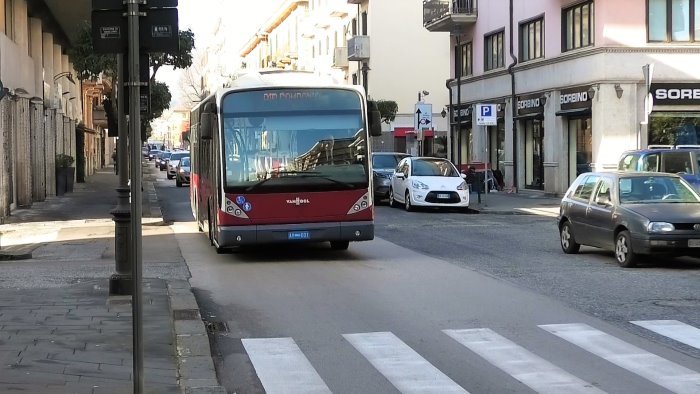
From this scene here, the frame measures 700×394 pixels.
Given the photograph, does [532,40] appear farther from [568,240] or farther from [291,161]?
[291,161]

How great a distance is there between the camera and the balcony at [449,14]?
4122cm

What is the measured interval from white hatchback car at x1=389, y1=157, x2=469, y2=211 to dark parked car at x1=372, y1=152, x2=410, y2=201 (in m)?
1.88

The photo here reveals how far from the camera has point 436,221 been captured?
24062 millimetres

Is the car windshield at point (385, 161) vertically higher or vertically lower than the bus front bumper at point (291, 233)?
higher

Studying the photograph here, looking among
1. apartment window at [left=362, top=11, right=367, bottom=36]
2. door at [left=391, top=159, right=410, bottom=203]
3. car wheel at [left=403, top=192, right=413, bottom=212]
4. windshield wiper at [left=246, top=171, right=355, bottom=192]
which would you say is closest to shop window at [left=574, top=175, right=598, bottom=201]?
windshield wiper at [left=246, top=171, right=355, bottom=192]

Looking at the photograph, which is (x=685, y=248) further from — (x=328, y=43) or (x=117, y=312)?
(x=328, y=43)

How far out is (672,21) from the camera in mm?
30328

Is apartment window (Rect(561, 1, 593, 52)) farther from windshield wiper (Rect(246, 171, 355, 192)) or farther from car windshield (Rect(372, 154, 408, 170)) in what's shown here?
windshield wiper (Rect(246, 171, 355, 192))

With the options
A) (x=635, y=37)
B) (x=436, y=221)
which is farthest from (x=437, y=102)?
(x=436, y=221)

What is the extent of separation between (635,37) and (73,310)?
2430 centimetres

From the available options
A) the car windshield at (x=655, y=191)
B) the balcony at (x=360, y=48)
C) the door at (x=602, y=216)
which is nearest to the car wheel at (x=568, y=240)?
the door at (x=602, y=216)

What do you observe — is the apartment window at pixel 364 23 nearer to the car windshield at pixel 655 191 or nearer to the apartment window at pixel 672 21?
the apartment window at pixel 672 21

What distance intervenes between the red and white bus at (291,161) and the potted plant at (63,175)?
21249mm

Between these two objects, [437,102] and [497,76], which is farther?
[437,102]
